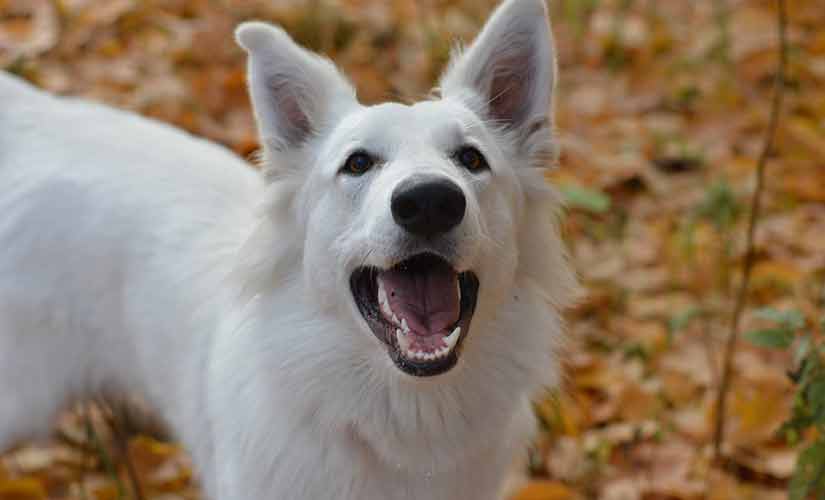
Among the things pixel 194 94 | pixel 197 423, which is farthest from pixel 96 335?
pixel 194 94

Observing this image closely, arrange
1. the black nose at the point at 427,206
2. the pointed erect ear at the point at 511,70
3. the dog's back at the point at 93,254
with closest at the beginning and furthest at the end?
1. the black nose at the point at 427,206
2. the pointed erect ear at the point at 511,70
3. the dog's back at the point at 93,254

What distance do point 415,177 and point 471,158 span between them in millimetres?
384

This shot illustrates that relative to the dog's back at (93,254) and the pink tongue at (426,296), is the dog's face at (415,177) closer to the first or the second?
the pink tongue at (426,296)

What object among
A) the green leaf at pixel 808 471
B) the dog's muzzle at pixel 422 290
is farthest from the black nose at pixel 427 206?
the green leaf at pixel 808 471

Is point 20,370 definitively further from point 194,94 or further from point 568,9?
point 568,9

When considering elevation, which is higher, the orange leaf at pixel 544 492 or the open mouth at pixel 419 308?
the open mouth at pixel 419 308

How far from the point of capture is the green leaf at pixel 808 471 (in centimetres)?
290

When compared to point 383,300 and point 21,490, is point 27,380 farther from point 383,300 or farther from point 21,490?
point 383,300

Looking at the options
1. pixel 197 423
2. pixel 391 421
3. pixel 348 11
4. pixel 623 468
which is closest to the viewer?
pixel 391 421

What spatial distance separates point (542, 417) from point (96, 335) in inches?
62.8

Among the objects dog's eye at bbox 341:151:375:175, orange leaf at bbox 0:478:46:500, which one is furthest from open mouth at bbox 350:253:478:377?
orange leaf at bbox 0:478:46:500

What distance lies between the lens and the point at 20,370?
3.47m

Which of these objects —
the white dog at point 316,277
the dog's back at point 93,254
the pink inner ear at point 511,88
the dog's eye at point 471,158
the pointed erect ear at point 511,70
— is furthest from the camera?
the dog's back at point 93,254

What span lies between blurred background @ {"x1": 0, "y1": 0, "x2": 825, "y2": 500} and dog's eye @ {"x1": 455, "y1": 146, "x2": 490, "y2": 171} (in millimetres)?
828
